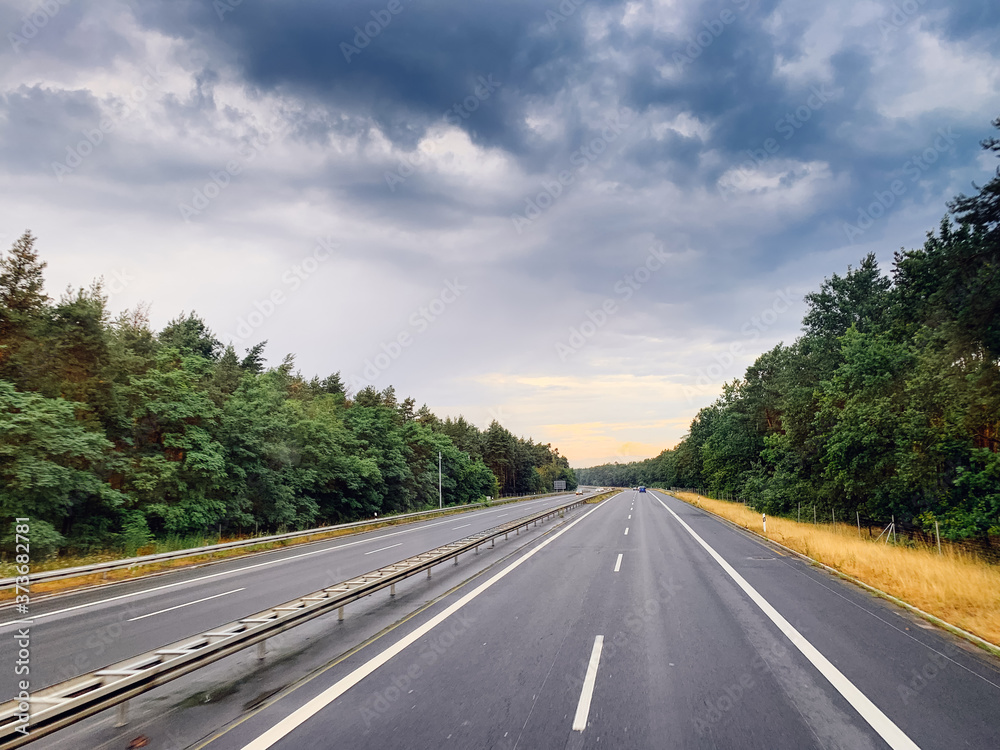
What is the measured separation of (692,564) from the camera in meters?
16.1

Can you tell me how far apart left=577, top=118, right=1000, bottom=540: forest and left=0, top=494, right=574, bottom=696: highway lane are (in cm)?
1846

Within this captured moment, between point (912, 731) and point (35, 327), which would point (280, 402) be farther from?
point (912, 731)

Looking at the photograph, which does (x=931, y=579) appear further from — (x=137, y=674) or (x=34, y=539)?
(x=34, y=539)

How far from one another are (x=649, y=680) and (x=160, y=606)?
10.5 metres

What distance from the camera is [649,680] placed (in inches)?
261

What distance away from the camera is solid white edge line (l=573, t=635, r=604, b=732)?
5.43 meters

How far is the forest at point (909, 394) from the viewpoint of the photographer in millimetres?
13492

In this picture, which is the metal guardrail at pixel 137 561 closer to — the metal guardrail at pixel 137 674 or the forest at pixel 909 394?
the metal guardrail at pixel 137 674

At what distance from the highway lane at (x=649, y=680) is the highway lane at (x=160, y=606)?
372 centimetres

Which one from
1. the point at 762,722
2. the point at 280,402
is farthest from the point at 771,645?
the point at 280,402

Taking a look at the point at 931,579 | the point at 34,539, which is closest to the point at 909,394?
the point at 931,579

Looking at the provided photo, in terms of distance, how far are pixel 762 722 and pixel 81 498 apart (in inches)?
885

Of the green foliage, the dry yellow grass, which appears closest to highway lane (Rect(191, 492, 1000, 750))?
the dry yellow grass

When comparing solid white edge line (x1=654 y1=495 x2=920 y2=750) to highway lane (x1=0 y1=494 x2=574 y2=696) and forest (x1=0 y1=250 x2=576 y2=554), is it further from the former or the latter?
forest (x1=0 y1=250 x2=576 y2=554)
